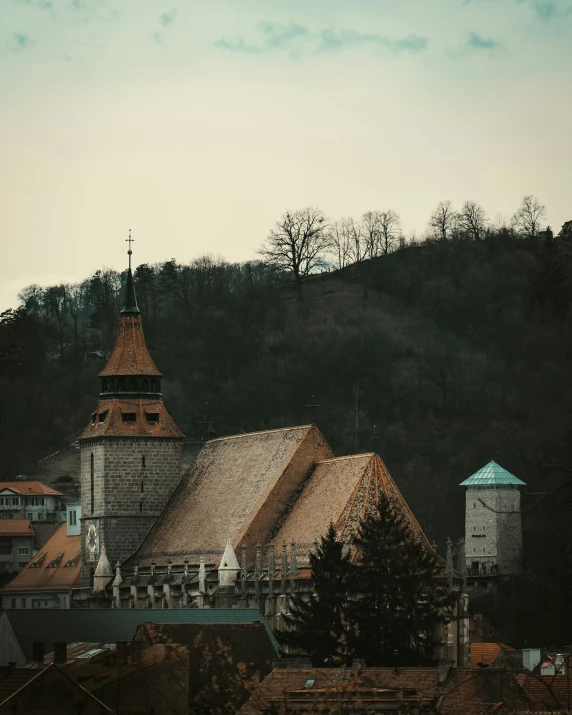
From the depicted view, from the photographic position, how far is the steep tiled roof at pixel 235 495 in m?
86.6

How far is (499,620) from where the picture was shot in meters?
111

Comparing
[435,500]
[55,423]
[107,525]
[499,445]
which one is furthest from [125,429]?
[55,423]

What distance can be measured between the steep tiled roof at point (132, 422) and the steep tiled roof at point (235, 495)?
2334 mm

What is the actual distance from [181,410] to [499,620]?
170 ft

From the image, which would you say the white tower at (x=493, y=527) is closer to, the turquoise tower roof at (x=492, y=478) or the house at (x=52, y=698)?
the turquoise tower roof at (x=492, y=478)

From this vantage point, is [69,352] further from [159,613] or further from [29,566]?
[159,613]

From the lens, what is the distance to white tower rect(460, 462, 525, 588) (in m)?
126

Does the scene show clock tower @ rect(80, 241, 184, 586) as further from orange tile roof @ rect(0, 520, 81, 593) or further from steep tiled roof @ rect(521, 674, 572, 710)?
steep tiled roof @ rect(521, 674, 572, 710)

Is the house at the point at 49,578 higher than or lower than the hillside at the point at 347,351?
lower

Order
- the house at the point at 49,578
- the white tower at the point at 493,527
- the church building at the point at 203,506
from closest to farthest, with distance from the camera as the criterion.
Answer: the church building at the point at 203,506
the house at the point at 49,578
the white tower at the point at 493,527

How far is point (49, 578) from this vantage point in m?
113

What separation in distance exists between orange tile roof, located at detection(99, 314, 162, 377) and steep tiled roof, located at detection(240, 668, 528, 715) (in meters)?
42.4

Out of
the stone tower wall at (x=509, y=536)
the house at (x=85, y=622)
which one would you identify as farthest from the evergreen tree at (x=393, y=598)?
the stone tower wall at (x=509, y=536)

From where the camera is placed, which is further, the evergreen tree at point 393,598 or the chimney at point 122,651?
the evergreen tree at point 393,598
